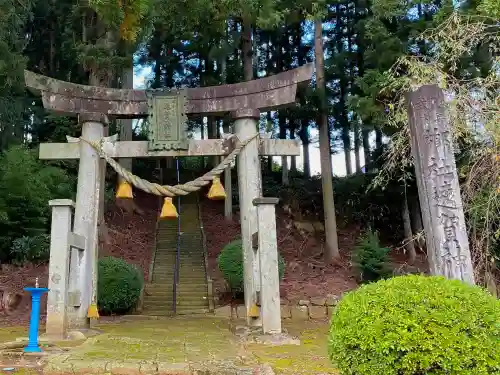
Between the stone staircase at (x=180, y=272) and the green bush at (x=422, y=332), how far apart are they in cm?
830

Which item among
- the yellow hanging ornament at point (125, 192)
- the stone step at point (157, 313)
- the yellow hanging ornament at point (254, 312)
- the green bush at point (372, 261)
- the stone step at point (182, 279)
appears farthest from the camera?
the stone step at point (182, 279)

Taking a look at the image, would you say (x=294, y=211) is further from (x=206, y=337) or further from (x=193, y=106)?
(x=206, y=337)

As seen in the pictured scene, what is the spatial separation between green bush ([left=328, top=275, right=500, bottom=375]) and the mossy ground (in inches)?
73.0

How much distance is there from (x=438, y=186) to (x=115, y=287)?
7635 mm

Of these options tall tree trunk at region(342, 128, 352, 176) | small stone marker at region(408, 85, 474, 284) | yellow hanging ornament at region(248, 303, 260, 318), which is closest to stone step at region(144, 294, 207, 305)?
yellow hanging ornament at region(248, 303, 260, 318)

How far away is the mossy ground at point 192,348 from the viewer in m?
5.31

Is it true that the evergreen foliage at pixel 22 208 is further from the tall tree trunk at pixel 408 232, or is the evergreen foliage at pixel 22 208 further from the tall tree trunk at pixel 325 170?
the tall tree trunk at pixel 408 232

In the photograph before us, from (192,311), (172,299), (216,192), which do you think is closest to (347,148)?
(172,299)

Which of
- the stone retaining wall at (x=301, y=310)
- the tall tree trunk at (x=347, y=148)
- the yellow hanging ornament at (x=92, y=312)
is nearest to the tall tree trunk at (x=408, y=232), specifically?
the stone retaining wall at (x=301, y=310)

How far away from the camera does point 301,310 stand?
33.6ft

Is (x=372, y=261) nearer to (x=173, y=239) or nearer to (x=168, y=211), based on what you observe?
(x=168, y=211)

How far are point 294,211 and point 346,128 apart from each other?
7497 mm

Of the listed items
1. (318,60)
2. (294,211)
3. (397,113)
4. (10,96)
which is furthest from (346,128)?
(397,113)

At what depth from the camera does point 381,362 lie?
3115 mm
